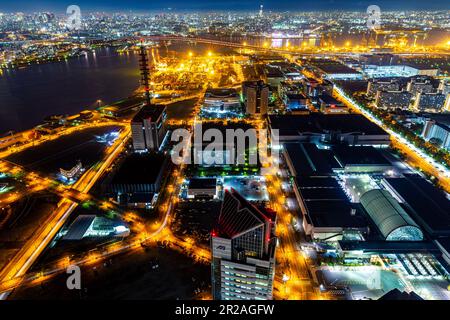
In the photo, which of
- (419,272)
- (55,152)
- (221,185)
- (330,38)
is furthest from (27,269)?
(330,38)

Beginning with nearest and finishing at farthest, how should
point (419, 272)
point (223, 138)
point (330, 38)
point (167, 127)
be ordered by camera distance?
point (419, 272) < point (223, 138) < point (167, 127) < point (330, 38)

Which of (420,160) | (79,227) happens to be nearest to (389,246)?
(420,160)

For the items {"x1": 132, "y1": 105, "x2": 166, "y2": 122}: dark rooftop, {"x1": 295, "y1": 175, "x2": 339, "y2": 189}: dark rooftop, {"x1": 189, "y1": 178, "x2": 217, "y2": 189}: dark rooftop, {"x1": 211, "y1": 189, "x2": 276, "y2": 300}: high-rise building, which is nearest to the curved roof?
{"x1": 295, "y1": 175, "x2": 339, "y2": 189}: dark rooftop

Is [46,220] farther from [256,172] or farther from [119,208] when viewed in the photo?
[256,172]

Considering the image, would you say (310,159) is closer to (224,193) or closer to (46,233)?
(224,193)

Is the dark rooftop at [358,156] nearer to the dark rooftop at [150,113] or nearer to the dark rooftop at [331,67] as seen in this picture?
the dark rooftop at [150,113]
